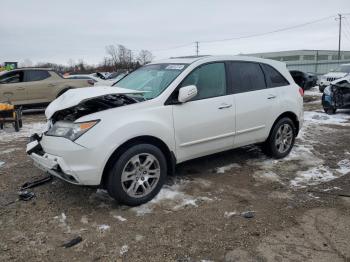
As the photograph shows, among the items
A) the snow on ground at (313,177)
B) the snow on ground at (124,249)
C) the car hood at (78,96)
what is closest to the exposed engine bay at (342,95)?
the snow on ground at (313,177)

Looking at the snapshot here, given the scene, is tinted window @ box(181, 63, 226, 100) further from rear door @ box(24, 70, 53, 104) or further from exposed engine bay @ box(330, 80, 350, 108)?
rear door @ box(24, 70, 53, 104)

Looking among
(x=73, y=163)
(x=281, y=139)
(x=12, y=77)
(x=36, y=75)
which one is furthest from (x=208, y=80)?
(x=12, y=77)

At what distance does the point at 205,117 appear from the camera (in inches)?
202

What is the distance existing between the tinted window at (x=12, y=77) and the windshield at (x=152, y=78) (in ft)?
27.9

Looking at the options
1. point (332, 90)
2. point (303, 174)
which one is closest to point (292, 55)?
point (332, 90)

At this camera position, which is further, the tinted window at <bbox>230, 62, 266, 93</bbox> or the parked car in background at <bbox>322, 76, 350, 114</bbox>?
the parked car in background at <bbox>322, 76, 350, 114</bbox>

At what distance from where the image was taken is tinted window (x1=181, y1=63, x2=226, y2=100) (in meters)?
5.18

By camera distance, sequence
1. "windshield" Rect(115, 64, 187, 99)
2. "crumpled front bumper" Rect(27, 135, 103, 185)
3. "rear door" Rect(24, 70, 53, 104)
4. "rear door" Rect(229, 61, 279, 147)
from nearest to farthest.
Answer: "crumpled front bumper" Rect(27, 135, 103, 185) → "windshield" Rect(115, 64, 187, 99) → "rear door" Rect(229, 61, 279, 147) → "rear door" Rect(24, 70, 53, 104)

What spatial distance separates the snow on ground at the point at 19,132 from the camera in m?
8.68

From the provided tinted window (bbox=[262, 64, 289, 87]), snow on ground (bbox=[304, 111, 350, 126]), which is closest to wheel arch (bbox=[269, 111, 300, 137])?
tinted window (bbox=[262, 64, 289, 87])

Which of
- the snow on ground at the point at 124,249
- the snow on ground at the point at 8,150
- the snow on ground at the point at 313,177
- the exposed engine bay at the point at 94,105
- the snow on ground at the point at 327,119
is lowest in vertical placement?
the snow on ground at the point at 124,249

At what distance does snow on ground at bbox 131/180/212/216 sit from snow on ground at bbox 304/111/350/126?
678cm

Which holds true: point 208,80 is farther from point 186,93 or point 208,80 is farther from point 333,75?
point 333,75

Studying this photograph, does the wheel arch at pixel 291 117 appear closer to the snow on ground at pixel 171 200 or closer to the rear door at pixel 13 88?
the snow on ground at pixel 171 200
